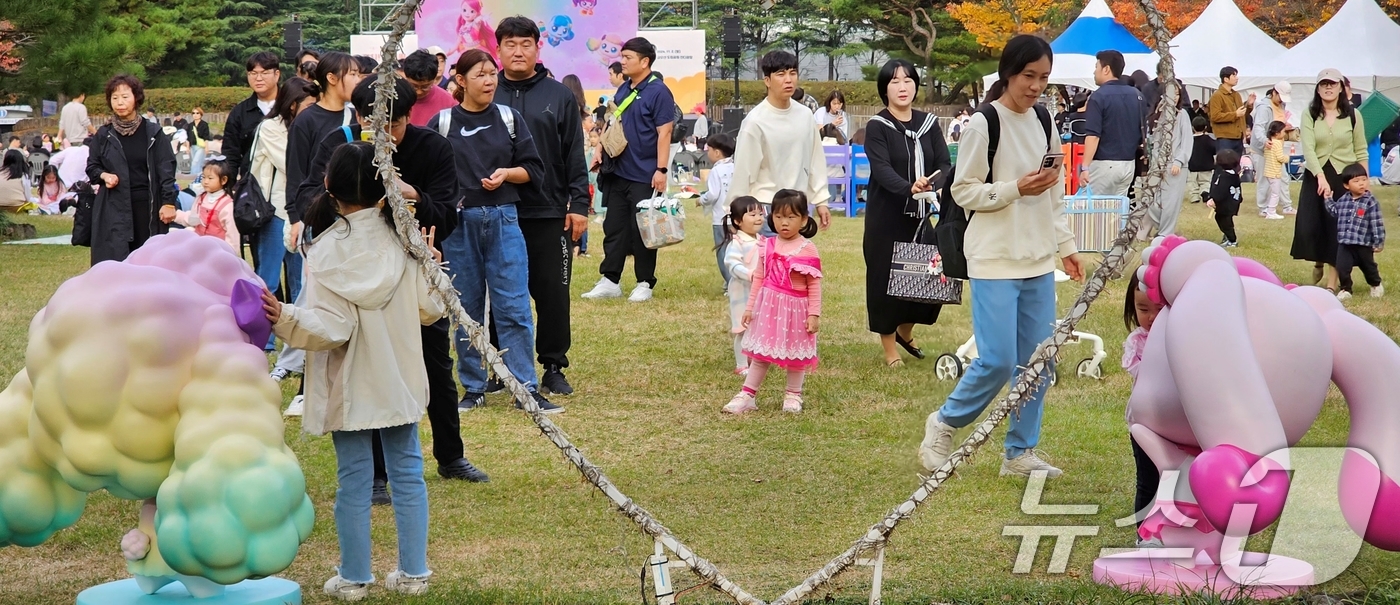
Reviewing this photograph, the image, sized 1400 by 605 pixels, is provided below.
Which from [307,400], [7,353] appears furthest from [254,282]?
[7,353]

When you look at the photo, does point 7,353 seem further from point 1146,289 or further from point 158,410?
point 1146,289

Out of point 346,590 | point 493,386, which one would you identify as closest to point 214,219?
point 493,386

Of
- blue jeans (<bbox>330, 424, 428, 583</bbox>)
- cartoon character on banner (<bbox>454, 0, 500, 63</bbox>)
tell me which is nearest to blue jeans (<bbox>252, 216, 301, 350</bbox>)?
blue jeans (<bbox>330, 424, 428, 583</bbox>)

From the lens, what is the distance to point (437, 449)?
500 centimetres

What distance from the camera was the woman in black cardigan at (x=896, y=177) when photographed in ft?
21.4

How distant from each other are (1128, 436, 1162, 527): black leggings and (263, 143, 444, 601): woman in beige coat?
2.16m

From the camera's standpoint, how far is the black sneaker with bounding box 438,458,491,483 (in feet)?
16.4

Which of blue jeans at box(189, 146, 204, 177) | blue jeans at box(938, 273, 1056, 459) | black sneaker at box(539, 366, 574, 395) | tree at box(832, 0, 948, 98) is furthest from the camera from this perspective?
blue jeans at box(189, 146, 204, 177)

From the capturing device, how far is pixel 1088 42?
721cm

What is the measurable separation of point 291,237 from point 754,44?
9.39 feet

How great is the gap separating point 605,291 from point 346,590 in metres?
6.19

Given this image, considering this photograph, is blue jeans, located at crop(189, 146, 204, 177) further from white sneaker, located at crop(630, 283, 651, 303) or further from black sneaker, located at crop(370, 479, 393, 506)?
black sneaker, located at crop(370, 479, 393, 506)

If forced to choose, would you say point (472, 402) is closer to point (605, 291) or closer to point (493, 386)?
point (493, 386)

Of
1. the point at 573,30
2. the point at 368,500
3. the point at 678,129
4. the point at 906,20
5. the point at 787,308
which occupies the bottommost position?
the point at 368,500
